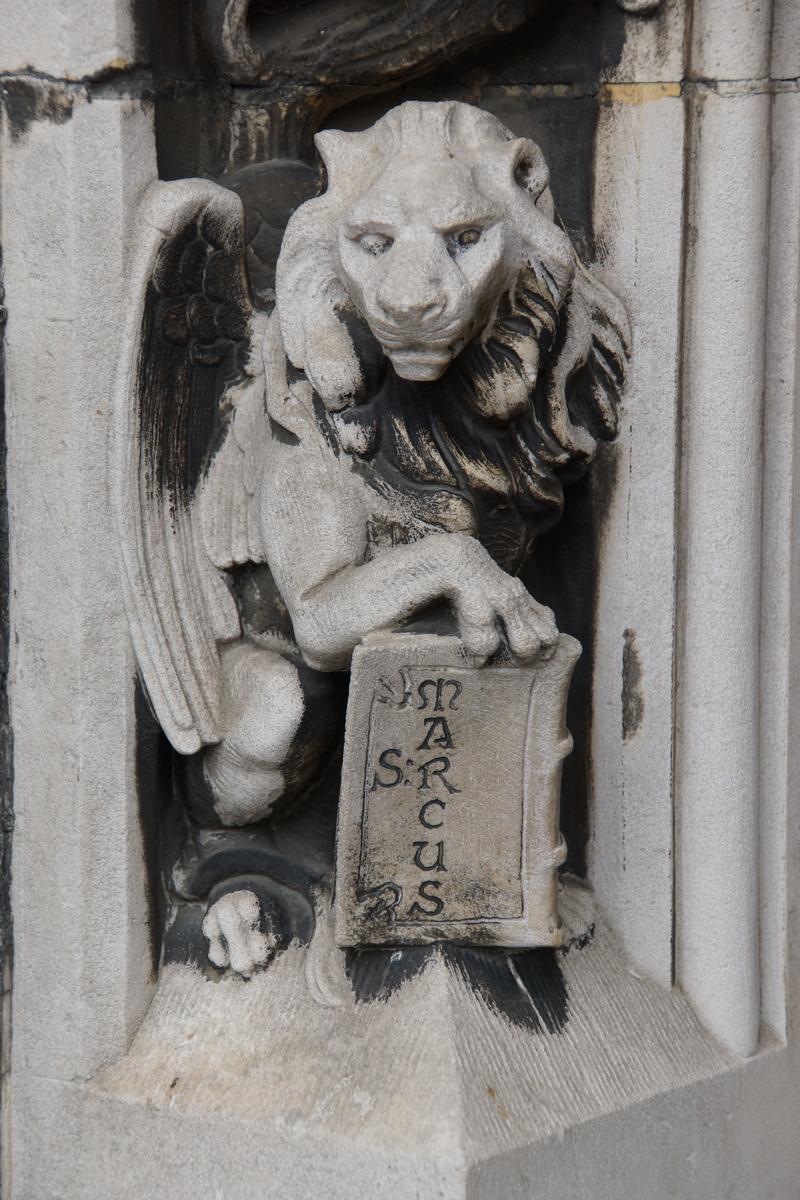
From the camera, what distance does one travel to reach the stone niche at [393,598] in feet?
7.01

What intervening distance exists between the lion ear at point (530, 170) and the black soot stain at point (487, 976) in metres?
0.83

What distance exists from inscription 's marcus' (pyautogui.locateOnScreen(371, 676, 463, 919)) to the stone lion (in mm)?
82

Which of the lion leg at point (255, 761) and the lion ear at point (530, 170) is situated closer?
the lion ear at point (530, 170)

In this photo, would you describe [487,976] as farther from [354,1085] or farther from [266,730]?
[266,730]

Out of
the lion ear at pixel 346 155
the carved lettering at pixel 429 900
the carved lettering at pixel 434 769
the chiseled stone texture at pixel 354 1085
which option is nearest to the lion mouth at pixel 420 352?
the lion ear at pixel 346 155

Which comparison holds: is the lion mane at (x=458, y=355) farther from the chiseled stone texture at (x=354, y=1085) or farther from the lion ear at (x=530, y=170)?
the chiseled stone texture at (x=354, y=1085)

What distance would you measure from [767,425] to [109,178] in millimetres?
814

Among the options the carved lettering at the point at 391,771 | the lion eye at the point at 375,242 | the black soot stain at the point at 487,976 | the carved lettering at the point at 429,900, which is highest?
the lion eye at the point at 375,242

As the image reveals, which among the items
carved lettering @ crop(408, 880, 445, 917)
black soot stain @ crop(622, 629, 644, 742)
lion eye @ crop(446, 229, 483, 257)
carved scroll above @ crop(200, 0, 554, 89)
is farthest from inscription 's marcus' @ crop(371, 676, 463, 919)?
carved scroll above @ crop(200, 0, 554, 89)

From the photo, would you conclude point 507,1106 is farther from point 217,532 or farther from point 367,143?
point 367,143

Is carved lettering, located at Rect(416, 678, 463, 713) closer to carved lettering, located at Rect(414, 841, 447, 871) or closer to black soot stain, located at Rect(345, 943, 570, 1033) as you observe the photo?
carved lettering, located at Rect(414, 841, 447, 871)

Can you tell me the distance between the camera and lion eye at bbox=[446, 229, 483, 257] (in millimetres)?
2029

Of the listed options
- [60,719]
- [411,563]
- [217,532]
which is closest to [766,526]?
[411,563]

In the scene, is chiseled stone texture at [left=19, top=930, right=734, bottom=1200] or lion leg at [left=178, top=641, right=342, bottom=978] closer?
chiseled stone texture at [left=19, top=930, right=734, bottom=1200]
